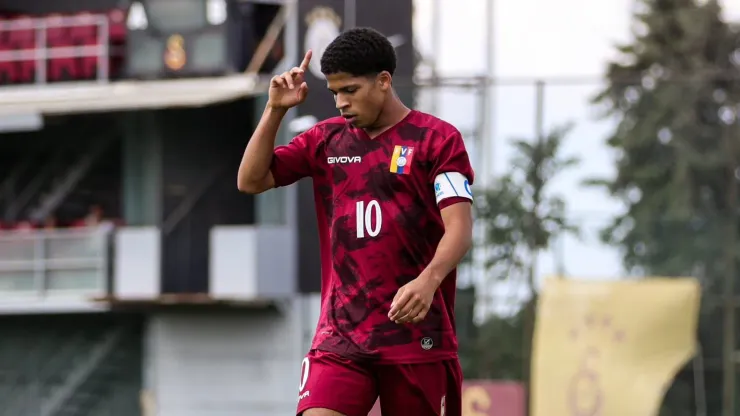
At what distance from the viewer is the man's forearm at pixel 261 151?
5.77 meters

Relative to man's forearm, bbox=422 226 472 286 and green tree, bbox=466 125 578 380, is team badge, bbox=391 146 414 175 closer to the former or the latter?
man's forearm, bbox=422 226 472 286

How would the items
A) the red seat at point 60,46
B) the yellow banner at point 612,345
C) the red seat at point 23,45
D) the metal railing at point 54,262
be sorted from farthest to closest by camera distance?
the red seat at point 23,45
the red seat at point 60,46
the metal railing at point 54,262
the yellow banner at point 612,345

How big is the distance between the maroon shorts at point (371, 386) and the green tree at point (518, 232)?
11330 millimetres

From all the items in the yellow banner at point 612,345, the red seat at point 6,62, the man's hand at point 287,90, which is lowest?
the yellow banner at point 612,345

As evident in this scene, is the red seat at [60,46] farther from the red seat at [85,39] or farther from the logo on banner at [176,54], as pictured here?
the logo on banner at [176,54]

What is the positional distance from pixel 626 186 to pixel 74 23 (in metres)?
9.86

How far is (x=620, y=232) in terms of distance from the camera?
1695 centimetres

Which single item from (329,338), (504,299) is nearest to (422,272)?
(329,338)

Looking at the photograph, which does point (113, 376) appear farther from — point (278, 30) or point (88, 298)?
point (278, 30)

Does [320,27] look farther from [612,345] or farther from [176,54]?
[612,345]

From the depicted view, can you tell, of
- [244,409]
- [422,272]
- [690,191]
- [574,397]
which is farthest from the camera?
[244,409]

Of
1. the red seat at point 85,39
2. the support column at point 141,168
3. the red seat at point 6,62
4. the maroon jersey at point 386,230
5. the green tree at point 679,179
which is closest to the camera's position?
the maroon jersey at point 386,230

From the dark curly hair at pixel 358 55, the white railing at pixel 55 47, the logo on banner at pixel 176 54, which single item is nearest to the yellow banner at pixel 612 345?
the logo on banner at pixel 176 54

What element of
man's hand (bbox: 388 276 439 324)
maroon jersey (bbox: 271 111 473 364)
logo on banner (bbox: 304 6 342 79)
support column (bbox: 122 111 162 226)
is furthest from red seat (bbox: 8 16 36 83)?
man's hand (bbox: 388 276 439 324)
